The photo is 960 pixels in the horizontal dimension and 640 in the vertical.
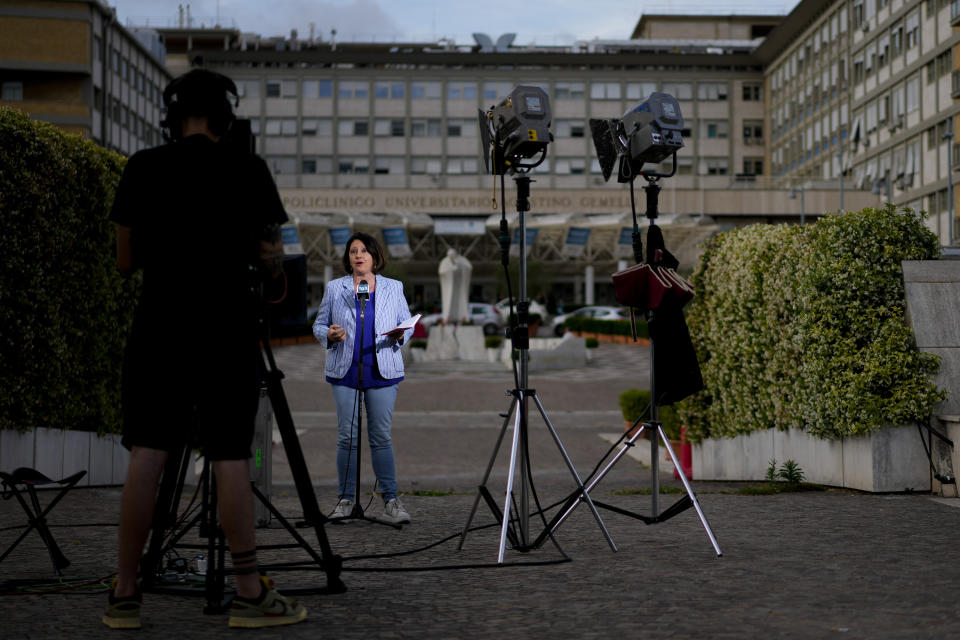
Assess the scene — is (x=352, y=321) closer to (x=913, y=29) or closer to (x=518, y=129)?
(x=518, y=129)

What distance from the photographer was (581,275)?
279ft

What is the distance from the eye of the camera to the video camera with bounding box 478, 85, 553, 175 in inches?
229

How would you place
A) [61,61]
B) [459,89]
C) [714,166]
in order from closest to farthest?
[61,61] < [459,89] < [714,166]

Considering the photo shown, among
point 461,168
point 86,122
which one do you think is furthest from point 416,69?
point 86,122

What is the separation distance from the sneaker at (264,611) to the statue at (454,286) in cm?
3214

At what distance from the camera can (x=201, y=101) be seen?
13.6ft

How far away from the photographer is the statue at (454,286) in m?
36.2

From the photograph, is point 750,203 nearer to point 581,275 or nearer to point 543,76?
point 581,275

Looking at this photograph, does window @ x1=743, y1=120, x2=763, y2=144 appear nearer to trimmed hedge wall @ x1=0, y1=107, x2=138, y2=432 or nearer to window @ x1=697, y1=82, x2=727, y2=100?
window @ x1=697, y1=82, x2=727, y2=100

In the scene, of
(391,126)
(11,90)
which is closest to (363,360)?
(11,90)

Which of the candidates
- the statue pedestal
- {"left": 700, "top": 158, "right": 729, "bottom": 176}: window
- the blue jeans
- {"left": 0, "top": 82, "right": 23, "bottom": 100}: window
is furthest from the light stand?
{"left": 700, "top": 158, "right": 729, "bottom": 176}: window

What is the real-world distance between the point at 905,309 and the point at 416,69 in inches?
3353

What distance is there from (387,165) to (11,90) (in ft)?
110

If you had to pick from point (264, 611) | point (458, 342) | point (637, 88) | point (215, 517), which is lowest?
point (264, 611)
